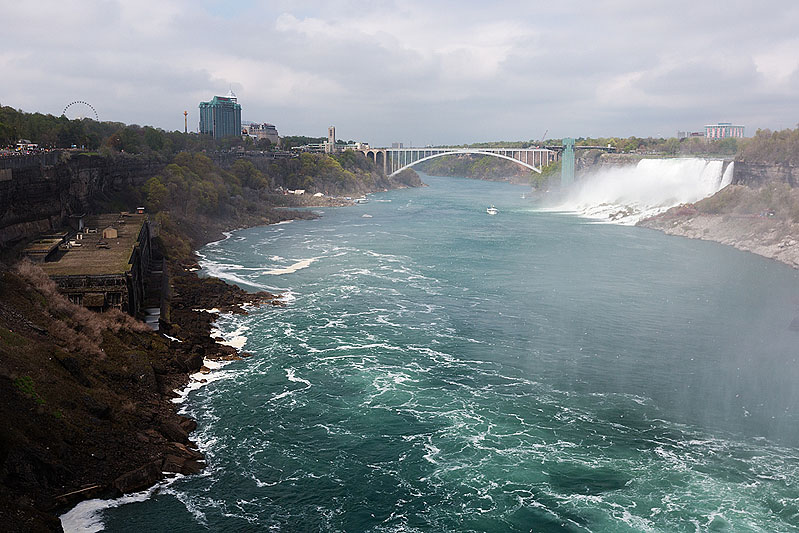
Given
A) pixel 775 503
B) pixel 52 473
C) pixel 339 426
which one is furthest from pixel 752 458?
pixel 52 473

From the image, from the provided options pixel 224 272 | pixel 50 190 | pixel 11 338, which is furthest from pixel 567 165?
pixel 11 338

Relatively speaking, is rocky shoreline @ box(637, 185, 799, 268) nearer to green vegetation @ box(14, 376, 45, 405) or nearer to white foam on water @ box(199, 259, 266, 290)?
white foam on water @ box(199, 259, 266, 290)

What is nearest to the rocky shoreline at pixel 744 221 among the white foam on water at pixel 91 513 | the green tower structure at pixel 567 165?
the green tower structure at pixel 567 165

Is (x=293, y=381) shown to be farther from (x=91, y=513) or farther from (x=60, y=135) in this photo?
(x=60, y=135)

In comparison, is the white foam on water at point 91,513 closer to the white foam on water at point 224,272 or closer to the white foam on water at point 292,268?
the white foam on water at point 224,272

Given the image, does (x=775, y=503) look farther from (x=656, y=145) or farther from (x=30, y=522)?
(x=656, y=145)
